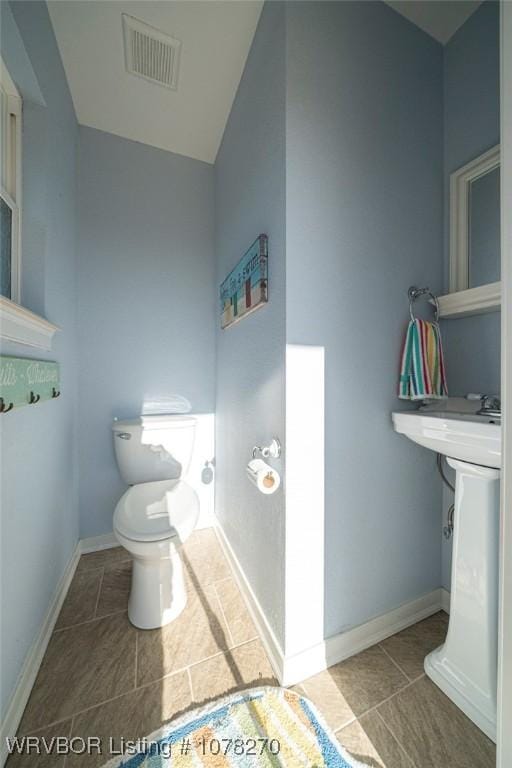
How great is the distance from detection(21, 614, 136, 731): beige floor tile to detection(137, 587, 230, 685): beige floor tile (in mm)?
51

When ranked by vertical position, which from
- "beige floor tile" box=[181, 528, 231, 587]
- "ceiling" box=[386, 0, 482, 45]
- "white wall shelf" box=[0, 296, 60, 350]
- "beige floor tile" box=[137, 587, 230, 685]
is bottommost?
"beige floor tile" box=[137, 587, 230, 685]

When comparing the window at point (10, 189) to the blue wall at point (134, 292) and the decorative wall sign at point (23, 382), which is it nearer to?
the decorative wall sign at point (23, 382)

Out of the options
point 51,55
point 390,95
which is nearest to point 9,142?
point 51,55

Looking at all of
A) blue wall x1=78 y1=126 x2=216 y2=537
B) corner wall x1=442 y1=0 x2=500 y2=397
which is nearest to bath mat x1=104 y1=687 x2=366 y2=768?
blue wall x1=78 y1=126 x2=216 y2=537

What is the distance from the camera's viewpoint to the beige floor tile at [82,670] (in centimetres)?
92

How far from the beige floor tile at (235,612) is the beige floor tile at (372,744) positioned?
427 millimetres

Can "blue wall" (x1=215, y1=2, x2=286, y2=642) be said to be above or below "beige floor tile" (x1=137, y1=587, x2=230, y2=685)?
above

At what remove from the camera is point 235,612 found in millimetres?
1294

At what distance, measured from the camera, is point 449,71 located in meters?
1.29

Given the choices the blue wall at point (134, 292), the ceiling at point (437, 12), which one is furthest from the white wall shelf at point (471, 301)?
the blue wall at point (134, 292)

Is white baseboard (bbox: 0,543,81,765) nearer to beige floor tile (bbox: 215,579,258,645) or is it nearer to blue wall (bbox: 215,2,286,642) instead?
beige floor tile (bbox: 215,579,258,645)

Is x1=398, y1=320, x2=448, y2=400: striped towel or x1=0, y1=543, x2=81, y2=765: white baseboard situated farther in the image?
x1=398, y1=320, x2=448, y2=400: striped towel

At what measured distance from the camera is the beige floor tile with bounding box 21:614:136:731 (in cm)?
92

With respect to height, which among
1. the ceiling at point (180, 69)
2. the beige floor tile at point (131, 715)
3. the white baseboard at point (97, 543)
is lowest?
the beige floor tile at point (131, 715)
